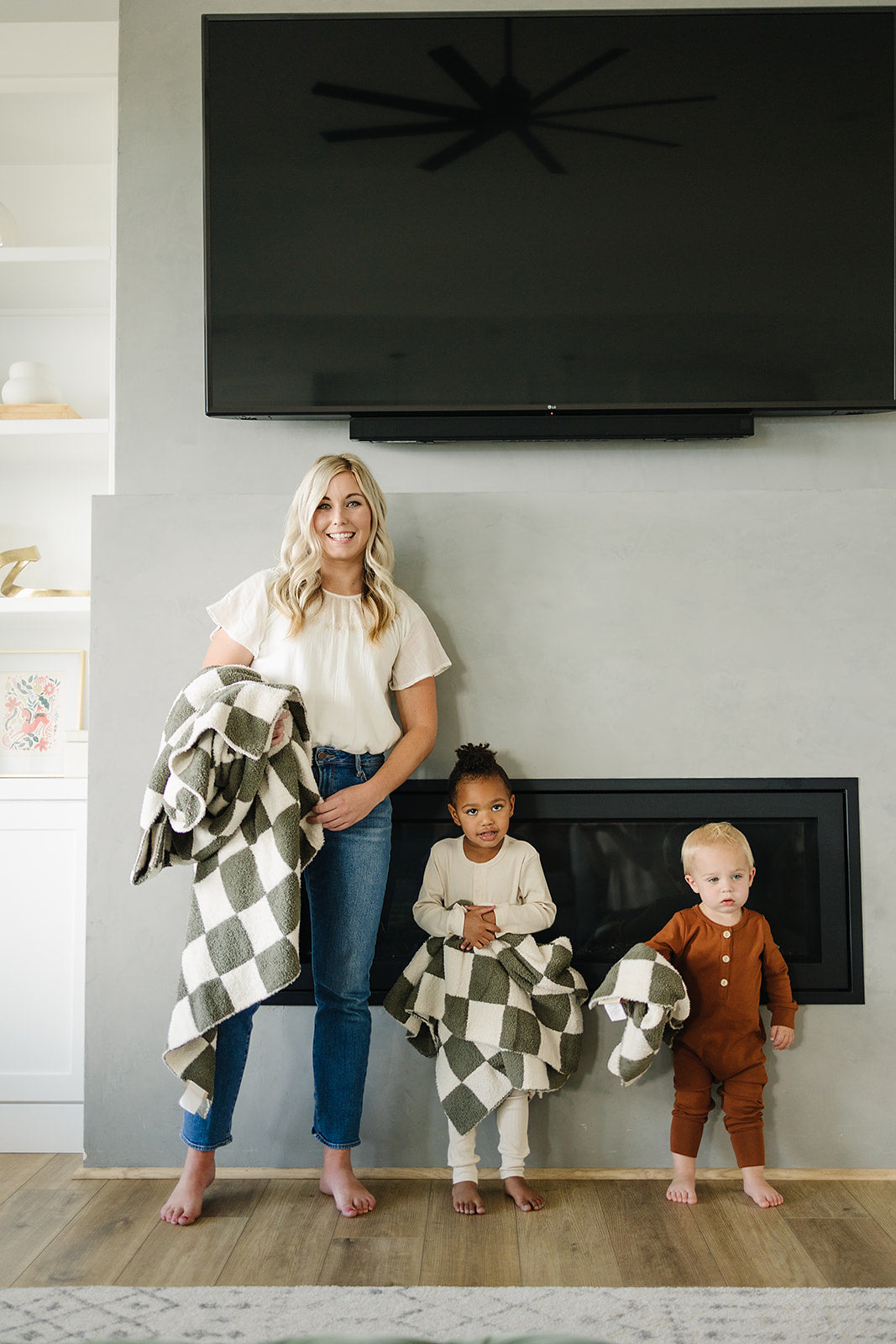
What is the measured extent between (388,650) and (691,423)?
85 centimetres

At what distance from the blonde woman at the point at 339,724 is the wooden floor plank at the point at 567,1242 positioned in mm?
320

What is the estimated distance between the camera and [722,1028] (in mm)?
1893

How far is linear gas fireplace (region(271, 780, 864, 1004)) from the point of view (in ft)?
6.63

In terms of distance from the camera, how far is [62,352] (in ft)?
8.53

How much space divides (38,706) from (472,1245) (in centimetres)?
162

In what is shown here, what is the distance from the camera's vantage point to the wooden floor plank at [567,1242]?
1541mm

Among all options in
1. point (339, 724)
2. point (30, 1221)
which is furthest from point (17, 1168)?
point (339, 724)

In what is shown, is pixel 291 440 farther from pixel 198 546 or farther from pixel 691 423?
pixel 691 423

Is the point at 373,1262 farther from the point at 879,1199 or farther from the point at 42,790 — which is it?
the point at 42,790

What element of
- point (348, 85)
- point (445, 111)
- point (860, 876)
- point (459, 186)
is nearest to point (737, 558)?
point (860, 876)

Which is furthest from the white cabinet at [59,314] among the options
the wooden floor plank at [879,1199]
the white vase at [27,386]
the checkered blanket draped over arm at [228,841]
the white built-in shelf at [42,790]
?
the wooden floor plank at [879,1199]

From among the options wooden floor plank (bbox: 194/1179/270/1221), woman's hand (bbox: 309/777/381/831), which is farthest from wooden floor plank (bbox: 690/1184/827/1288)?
woman's hand (bbox: 309/777/381/831)

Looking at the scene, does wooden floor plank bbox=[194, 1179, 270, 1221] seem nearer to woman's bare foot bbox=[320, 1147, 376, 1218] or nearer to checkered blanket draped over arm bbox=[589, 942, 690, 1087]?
woman's bare foot bbox=[320, 1147, 376, 1218]

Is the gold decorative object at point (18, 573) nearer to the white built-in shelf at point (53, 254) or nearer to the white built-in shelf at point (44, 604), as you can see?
the white built-in shelf at point (44, 604)
